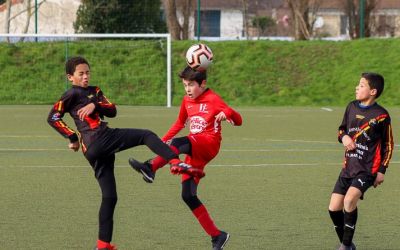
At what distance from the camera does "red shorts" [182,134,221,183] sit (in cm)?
858

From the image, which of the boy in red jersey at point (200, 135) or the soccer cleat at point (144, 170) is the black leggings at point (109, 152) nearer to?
the soccer cleat at point (144, 170)

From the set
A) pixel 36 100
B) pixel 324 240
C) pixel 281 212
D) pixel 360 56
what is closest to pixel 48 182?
pixel 281 212

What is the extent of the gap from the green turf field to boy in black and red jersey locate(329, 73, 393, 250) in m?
0.78

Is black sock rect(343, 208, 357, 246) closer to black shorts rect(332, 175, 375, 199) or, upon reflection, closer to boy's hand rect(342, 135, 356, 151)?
black shorts rect(332, 175, 375, 199)

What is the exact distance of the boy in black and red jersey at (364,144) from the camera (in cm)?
839

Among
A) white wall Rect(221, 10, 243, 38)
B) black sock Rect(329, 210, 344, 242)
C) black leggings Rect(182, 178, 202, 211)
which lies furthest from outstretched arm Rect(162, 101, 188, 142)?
white wall Rect(221, 10, 243, 38)

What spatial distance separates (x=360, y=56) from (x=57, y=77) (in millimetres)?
10160

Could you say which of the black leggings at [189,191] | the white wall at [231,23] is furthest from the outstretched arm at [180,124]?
the white wall at [231,23]

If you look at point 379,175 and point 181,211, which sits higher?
point 379,175

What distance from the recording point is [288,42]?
35094mm

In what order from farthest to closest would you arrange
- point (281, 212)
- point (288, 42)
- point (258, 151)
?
point (288, 42), point (258, 151), point (281, 212)

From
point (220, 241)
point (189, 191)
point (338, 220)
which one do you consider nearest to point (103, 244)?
point (189, 191)

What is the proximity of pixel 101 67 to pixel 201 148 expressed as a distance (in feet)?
82.9

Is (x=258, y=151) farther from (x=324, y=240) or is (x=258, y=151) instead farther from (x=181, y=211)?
(x=324, y=240)
